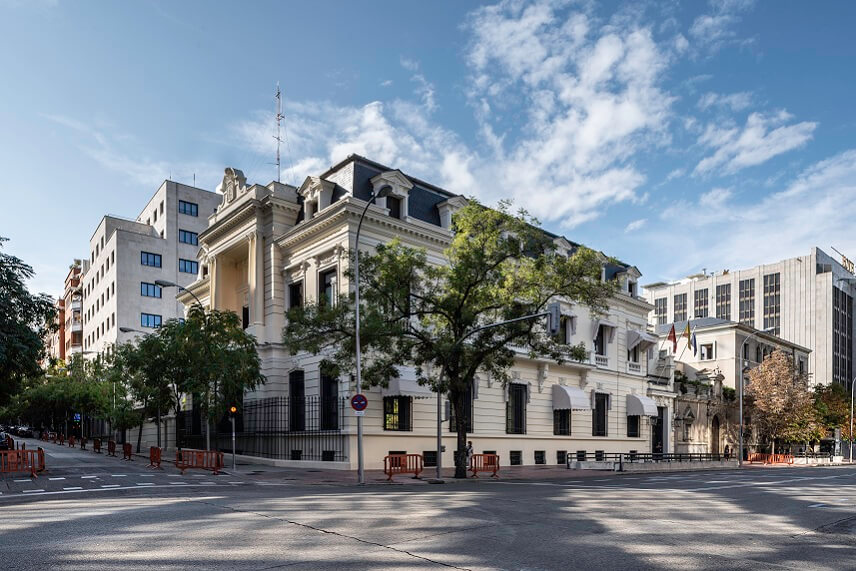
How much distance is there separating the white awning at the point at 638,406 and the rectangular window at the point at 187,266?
4825cm

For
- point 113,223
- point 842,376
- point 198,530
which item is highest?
point 113,223

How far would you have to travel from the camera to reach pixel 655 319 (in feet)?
403

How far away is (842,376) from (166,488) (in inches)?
4525

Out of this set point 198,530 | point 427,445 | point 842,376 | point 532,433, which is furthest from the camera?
point 842,376

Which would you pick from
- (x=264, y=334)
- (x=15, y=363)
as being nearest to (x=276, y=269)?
(x=264, y=334)

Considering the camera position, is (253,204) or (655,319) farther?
(655,319)

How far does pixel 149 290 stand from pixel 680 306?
3454 inches

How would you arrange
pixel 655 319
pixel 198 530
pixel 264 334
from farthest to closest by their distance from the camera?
pixel 655 319 → pixel 264 334 → pixel 198 530

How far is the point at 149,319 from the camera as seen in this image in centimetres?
7031

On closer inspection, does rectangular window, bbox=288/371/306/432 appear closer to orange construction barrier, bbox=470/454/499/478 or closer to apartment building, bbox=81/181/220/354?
orange construction barrier, bbox=470/454/499/478

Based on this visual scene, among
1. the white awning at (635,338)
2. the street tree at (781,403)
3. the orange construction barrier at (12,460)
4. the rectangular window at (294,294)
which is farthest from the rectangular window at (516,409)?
the street tree at (781,403)

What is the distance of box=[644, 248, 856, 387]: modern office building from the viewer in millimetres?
105438

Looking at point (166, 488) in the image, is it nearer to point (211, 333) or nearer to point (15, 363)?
point (15, 363)

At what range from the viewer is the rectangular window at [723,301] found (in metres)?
115
